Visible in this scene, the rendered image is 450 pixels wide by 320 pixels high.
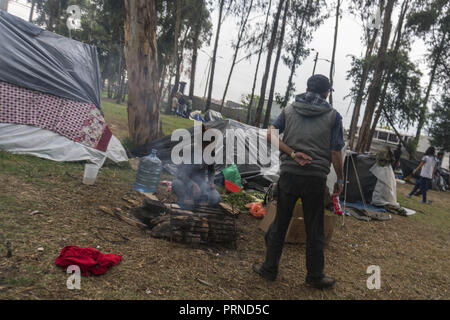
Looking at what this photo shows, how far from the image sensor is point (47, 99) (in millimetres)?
5797

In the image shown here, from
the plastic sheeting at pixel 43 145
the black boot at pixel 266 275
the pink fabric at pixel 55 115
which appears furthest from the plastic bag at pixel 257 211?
the pink fabric at pixel 55 115

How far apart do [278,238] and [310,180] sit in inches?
25.5

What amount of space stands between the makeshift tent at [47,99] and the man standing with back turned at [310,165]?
171 inches

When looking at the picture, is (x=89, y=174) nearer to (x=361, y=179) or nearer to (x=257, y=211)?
(x=257, y=211)

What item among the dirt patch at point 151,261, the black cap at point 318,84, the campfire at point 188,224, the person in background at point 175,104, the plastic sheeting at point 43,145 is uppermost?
the person in background at point 175,104

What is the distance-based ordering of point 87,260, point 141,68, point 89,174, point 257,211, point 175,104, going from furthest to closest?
point 175,104 < point 141,68 < point 257,211 < point 89,174 < point 87,260

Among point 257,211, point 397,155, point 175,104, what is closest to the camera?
point 257,211

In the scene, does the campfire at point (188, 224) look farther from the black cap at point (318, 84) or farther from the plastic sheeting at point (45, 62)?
the plastic sheeting at point (45, 62)

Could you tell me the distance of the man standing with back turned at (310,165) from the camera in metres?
2.90

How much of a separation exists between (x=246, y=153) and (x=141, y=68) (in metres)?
3.31

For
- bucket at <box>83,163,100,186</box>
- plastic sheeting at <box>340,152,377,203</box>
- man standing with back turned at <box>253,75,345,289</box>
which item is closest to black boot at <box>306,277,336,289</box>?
man standing with back turned at <box>253,75,345,289</box>

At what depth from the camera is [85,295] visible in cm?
232

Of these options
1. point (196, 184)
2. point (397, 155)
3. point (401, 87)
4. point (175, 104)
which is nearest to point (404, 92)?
point (401, 87)
